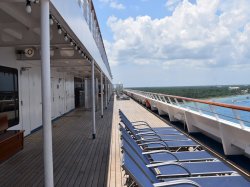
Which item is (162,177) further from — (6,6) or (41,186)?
(6,6)

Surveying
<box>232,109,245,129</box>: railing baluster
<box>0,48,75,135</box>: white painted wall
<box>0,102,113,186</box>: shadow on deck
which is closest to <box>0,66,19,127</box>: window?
<box>0,48,75,135</box>: white painted wall

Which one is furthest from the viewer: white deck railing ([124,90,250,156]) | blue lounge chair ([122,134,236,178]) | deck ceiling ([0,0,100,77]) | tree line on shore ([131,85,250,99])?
tree line on shore ([131,85,250,99])

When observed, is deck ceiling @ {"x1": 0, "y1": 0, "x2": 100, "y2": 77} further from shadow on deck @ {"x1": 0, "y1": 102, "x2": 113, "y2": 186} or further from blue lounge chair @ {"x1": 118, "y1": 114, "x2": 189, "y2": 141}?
shadow on deck @ {"x1": 0, "y1": 102, "x2": 113, "y2": 186}

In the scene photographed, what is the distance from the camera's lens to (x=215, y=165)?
340 cm

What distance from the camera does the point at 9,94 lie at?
6.34 meters

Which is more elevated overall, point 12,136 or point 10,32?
point 10,32

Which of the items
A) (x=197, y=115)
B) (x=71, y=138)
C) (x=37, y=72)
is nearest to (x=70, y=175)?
(x=71, y=138)

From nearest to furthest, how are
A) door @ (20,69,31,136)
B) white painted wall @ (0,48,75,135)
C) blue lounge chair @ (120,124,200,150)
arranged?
1. blue lounge chair @ (120,124,200,150)
2. white painted wall @ (0,48,75,135)
3. door @ (20,69,31,136)

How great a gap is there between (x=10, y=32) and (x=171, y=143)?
3.07 metres

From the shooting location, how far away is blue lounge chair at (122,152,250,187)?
2289mm

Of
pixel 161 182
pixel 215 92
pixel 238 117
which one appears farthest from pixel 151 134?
pixel 215 92

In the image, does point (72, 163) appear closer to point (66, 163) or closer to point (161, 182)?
point (66, 163)

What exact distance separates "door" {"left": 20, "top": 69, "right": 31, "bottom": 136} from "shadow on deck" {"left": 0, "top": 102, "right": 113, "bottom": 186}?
0.40 meters

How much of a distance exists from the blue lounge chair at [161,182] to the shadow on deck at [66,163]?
1.32 meters
